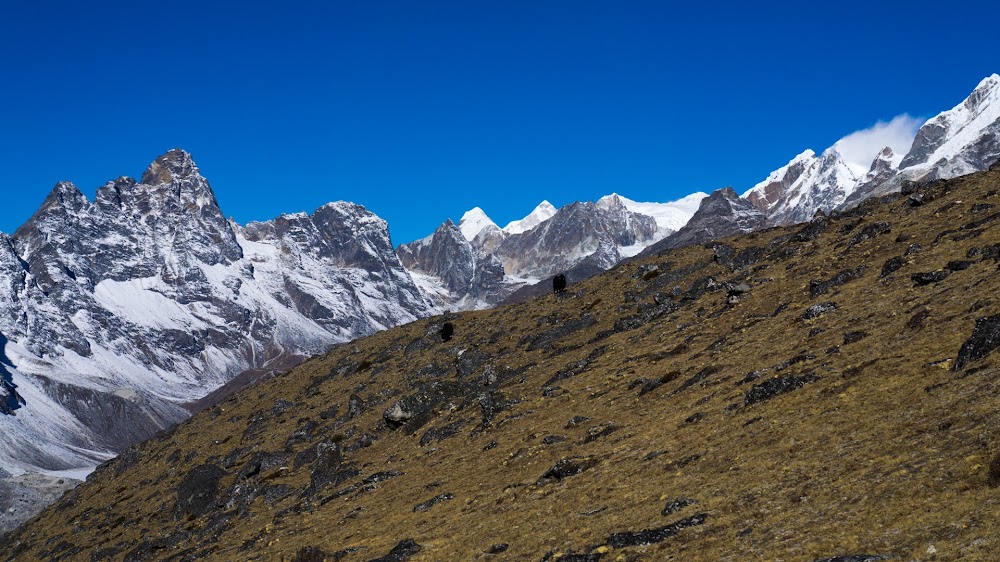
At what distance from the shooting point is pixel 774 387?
1248 inches

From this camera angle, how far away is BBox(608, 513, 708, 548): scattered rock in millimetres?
22672

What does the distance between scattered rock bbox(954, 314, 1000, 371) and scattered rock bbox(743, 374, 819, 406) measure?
19.1 feet

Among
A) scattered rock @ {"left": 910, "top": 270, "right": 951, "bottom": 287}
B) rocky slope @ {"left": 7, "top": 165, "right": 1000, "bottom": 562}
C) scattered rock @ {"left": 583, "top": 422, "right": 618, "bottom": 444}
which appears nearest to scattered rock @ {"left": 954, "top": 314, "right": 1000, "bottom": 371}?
rocky slope @ {"left": 7, "top": 165, "right": 1000, "bottom": 562}

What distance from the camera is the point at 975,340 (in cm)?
2620

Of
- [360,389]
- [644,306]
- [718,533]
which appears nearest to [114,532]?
[360,389]

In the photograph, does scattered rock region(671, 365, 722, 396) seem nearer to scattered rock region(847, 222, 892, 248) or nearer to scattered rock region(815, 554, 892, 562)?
scattered rock region(847, 222, 892, 248)

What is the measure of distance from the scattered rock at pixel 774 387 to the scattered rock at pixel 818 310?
9.53m

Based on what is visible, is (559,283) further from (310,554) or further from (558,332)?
(310,554)

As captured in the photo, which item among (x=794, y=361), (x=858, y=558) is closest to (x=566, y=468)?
(x=794, y=361)

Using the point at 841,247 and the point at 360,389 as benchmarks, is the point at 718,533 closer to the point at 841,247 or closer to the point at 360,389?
the point at 841,247

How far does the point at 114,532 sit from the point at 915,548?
204ft

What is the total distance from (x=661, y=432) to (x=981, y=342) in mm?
12459

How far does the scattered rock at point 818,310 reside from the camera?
40031 millimetres

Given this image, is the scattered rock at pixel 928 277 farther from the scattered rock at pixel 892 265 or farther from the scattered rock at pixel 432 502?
the scattered rock at pixel 432 502
